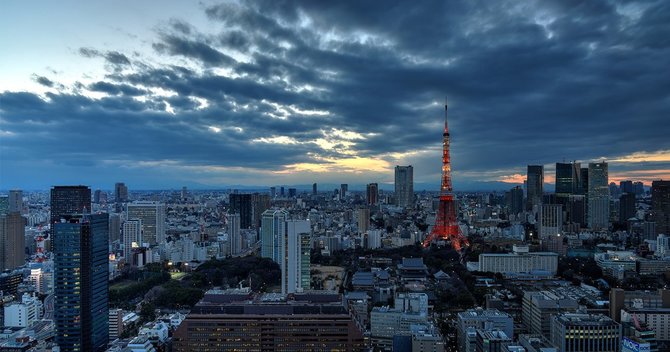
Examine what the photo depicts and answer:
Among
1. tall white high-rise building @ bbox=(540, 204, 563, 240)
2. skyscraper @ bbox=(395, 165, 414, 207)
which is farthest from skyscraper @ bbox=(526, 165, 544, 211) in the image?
tall white high-rise building @ bbox=(540, 204, 563, 240)

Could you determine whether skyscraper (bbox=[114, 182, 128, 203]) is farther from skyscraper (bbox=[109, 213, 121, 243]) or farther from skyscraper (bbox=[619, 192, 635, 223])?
skyscraper (bbox=[619, 192, 635, 223])

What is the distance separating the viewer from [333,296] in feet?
41.9

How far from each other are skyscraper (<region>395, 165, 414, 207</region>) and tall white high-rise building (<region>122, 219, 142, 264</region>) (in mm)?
31656

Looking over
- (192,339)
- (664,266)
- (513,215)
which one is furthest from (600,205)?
(192,339)

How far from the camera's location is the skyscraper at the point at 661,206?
3112cm

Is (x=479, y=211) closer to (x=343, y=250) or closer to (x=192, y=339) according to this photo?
(x=343, y=250)

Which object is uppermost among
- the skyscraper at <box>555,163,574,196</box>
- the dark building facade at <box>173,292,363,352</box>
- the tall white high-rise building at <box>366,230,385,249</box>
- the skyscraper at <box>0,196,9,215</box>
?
the skyscraper at <box>555,163,574,196</box>

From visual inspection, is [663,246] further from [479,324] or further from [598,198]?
[479,324]

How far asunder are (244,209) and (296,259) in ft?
73.0

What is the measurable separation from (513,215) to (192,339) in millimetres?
37623

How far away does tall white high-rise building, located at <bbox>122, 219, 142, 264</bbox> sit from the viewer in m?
27.6

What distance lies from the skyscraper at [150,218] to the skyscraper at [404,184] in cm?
2831

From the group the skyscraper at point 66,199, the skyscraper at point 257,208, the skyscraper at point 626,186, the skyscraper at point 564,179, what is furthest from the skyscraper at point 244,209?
the skyscraper at point 626,186

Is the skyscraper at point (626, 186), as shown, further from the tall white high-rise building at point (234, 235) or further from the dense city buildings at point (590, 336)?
the dense city buildings at point (590, 336)
